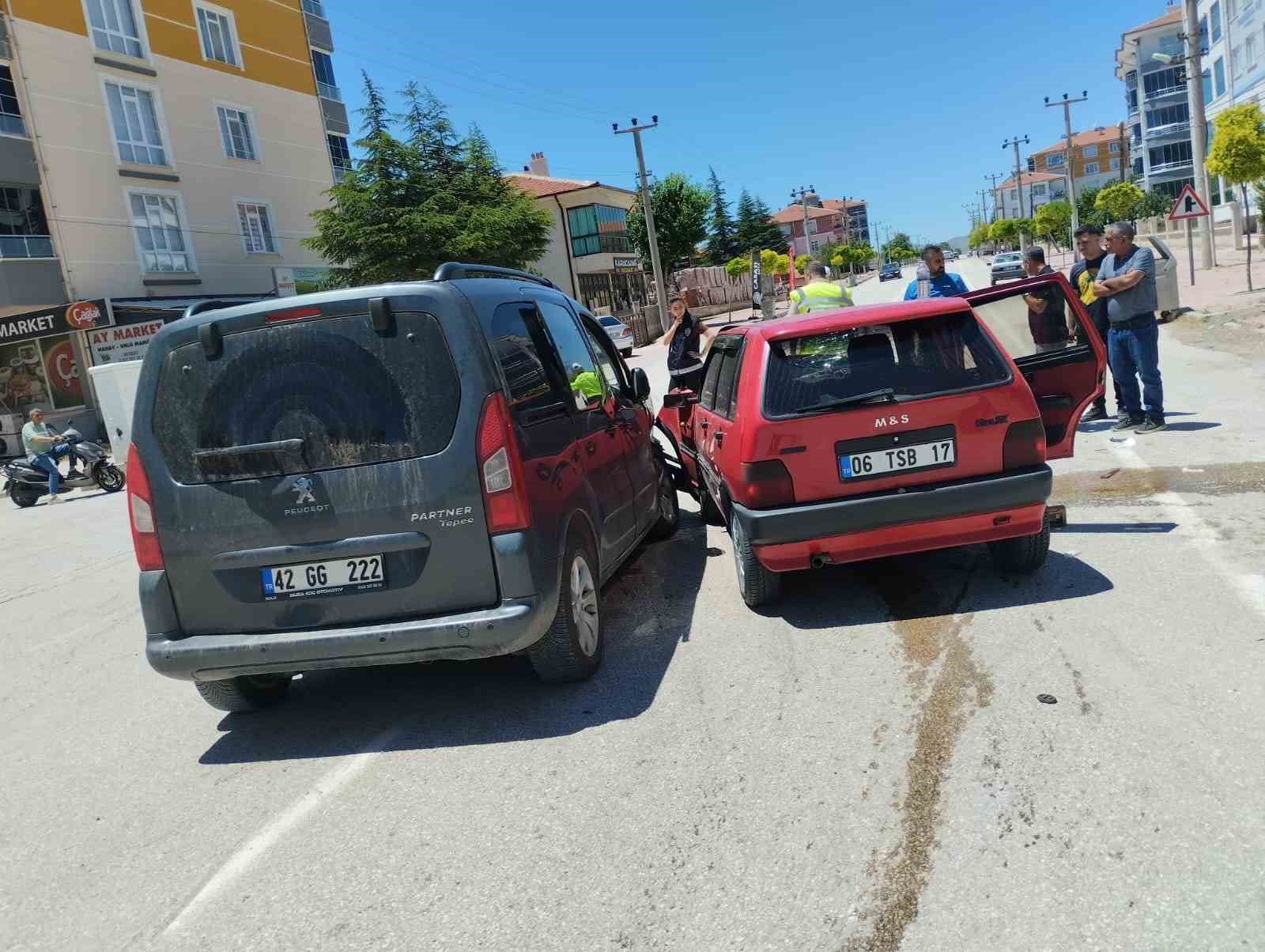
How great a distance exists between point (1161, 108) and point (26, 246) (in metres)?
80.4

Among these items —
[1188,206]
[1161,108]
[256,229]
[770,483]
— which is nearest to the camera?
[770,483]

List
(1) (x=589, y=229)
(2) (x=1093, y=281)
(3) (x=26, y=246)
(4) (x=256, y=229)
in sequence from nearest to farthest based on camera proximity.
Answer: (2) (x=1093, y=281), (3) (x=26, y=246), (4) (x=256, y=229), (1) (x=589, y=229)

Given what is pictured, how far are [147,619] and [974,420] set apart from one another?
4.04 metres

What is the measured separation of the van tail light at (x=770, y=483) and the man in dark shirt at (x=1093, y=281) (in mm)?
5075

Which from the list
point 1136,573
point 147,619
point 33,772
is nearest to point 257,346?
point 147,619

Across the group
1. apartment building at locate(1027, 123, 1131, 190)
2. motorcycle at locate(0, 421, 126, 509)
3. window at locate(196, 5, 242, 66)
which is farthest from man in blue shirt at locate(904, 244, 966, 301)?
apartment building at locate(1027, 123, 1131, 190)

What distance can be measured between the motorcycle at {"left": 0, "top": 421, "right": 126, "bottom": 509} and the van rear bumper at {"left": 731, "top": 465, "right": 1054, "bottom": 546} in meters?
15.8

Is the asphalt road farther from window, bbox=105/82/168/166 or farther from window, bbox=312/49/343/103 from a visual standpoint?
window, bbox=312/49/343/103

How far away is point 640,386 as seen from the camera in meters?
6.80

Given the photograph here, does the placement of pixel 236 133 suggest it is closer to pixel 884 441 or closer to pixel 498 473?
pixel 884 441

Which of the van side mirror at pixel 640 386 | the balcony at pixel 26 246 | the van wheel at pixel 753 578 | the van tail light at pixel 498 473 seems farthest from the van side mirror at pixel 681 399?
the balcony at pixel 26 246

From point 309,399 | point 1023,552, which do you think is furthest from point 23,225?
point 1023,552

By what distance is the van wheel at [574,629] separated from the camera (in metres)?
4.41

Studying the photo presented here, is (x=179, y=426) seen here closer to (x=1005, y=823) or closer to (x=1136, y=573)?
(x=1005, y=823)
